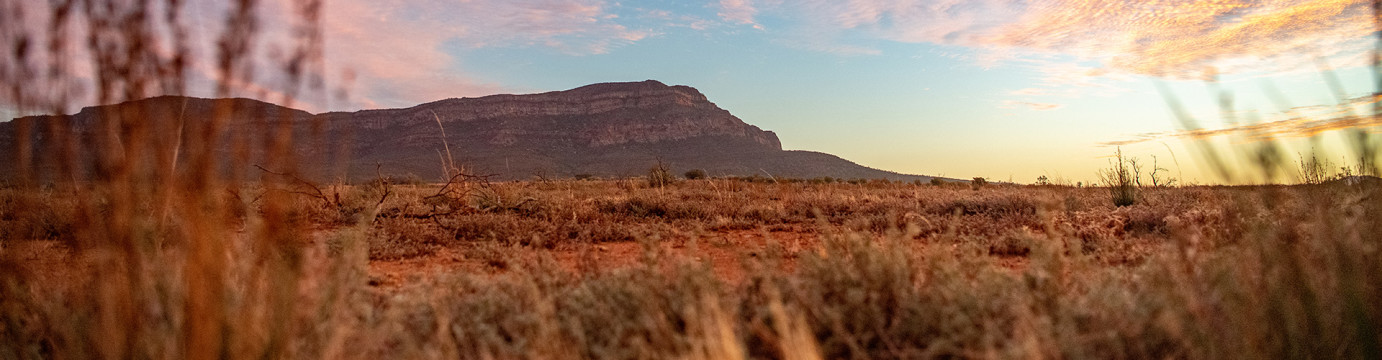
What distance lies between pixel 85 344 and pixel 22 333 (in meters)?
0.64

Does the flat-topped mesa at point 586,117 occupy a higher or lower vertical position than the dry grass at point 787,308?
higher

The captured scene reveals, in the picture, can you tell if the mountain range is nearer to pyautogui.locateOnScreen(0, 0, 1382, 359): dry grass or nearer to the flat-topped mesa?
the flat-topped mesa

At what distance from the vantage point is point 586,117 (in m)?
111

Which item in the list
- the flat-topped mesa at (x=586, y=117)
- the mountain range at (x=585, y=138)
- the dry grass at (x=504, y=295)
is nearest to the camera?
the dry grass at (x=504, y=295)

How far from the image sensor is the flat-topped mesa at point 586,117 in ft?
330

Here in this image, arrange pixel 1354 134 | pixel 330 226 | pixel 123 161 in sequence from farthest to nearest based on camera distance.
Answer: pixel 330 226 < pixel 1354 134 < pixel 123 161

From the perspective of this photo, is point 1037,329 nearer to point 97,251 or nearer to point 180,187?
point 180,187

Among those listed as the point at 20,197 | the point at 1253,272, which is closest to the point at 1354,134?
the point at 1253,272

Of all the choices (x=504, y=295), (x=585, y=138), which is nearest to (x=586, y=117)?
(x=585, y=138)

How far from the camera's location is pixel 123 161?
7.55 ft

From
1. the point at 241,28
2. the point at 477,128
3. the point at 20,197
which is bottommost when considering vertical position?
the point at 20,197

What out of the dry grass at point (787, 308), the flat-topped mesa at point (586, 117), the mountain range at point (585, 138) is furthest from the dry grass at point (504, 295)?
the flat-topped mesa at point (586, 117)

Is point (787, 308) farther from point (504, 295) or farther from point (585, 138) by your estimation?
point (585, 138)

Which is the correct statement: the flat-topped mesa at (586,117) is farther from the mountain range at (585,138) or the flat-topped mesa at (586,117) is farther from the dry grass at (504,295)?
the dry grass at (504,295)
